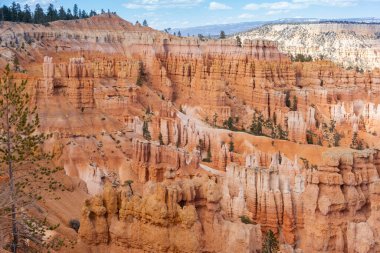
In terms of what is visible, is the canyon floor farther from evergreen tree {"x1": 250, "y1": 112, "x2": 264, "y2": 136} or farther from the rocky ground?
the rocky ground

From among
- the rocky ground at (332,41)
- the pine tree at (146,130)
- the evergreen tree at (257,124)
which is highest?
the rocky ground at (332,41)

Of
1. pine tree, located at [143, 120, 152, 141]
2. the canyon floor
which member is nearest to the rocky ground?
the canyon floor

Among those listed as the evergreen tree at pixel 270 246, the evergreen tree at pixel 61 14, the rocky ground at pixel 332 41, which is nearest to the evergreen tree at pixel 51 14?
the evergreen tree at pixel 61 14

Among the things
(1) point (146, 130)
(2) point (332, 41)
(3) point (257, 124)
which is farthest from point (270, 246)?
(2) point (332, 41)

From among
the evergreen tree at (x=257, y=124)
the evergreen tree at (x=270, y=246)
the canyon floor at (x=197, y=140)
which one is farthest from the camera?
the evergreen tree at (x=257, y=124)

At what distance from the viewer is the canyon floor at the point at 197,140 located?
18.2 metres

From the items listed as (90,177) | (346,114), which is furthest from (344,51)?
(90,177)

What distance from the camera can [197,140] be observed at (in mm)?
52375

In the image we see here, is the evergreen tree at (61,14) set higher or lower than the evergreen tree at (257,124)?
higher

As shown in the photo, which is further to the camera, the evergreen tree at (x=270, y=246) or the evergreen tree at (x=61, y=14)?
the evergreen tree at (x=61, y=14)

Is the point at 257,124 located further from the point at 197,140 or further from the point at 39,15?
the point at 39,15

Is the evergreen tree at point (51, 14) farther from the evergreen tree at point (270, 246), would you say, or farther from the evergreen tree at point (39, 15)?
the evergreen tree at point (270, 246)

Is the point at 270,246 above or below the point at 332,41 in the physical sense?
below

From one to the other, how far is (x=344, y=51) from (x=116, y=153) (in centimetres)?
9917
